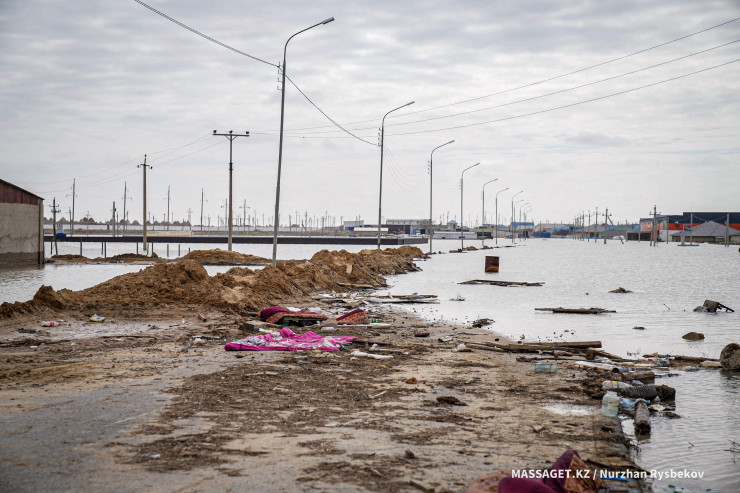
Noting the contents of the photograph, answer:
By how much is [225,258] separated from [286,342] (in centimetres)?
4500

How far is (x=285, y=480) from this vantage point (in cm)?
532

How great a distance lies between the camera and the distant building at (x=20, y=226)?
42281 millimetres

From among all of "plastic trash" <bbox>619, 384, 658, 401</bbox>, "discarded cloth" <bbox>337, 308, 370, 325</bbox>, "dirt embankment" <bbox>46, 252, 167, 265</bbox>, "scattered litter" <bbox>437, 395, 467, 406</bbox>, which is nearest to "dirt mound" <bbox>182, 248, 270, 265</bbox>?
"dirt embankment" <bbox>46, 252, 167, 265</bbox>

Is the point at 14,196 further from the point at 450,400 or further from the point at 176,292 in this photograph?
the point at 450,400

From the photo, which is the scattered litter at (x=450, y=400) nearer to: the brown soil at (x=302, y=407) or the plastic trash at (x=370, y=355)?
the brown soil at (x=302, y=407)

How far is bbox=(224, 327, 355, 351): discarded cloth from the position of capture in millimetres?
12492

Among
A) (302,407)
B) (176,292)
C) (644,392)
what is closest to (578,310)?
(644,392)

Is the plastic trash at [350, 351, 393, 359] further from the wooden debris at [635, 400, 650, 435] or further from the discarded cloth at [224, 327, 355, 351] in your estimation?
the wooden debris at [635, 400, 650, 435]

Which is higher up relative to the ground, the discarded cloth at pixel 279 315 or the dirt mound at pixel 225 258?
the discarded cloth at pixel 279 315

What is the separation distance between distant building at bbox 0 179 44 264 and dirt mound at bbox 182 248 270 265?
1251 cm

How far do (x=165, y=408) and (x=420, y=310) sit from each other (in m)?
14.6

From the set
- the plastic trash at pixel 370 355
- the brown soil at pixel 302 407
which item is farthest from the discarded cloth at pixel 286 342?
the plastic trash at pixel 370 355

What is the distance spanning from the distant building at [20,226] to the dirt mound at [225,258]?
1251cm

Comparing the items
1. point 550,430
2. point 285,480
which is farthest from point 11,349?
point 550,430
